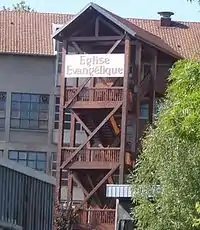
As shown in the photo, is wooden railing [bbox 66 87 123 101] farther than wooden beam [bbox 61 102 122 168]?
Yes

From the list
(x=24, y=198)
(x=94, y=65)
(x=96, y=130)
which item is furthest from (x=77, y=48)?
(x=24, y=198)

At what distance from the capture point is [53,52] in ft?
206

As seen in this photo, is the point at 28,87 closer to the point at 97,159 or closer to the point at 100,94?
the point at 100,94

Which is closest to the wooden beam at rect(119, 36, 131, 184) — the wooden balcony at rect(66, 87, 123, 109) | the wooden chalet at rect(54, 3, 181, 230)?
the wooden chalet at rect(54, 3, 181, 230)

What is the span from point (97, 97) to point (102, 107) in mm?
650

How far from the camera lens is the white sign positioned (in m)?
50.3

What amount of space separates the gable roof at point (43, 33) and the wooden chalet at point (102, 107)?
10.5 m

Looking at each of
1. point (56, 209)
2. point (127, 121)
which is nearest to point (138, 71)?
point (127, 121)

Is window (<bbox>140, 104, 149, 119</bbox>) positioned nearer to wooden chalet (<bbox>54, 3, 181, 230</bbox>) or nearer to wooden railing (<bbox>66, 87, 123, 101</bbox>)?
wooden chalet (<bbox>54, 3, 181, 230</bbox>)

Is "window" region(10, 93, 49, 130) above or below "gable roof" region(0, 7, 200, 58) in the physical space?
below

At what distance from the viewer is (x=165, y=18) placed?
69.2 m

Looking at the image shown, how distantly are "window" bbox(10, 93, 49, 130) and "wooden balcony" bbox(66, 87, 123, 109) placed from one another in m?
12.9

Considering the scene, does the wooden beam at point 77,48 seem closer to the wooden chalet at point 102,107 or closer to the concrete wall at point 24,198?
the wooden chalet at point 102,107

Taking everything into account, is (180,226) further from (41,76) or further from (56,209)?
(41,76)
